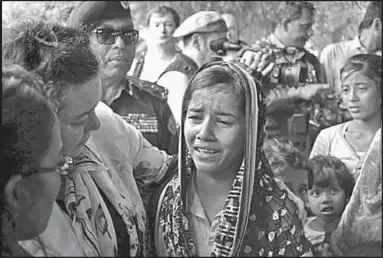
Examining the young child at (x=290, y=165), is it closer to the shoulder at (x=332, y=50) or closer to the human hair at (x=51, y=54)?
the shoulder at (x=332, y=50)

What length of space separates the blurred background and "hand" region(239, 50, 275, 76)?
522mm

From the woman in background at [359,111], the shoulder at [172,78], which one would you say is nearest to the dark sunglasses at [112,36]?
the shoulder at [172,78]

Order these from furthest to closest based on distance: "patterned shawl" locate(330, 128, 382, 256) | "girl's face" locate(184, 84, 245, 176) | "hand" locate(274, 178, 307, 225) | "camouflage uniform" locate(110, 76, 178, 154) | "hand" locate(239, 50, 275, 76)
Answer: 1. "patterned shawl" locate(330, 128, 382, 256)
2. "hand" locate(239, 50, 275, 76)
3. "camouflage uniform" locate(110, 76, 178, 154)
4. "hand" locate(274, 178, 307, 225)
5. "girl's face" locate(184, 84, 245, 176)

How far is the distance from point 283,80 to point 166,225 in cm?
66

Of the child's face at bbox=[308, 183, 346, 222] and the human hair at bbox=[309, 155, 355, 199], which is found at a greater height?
the human hair at bbox=[309, 155, 355, 199]

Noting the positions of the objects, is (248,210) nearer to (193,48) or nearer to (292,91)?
(292,91)

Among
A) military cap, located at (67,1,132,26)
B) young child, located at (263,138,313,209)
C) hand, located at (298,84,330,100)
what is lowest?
young child, located at (263,138,313,209)

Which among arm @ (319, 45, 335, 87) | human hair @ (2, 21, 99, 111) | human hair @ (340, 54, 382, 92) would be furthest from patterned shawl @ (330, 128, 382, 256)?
human hair @ (2, 21, 99, 111)

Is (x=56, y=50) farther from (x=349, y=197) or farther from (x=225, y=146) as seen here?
(x=349, y=197)

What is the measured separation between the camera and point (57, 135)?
1.24m

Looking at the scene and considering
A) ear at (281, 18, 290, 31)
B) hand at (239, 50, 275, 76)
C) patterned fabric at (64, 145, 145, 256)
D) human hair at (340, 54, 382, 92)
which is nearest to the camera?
patterned fabric at (64, 145, 145, 256)

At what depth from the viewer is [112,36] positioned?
1674mm

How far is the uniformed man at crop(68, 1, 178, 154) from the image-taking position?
5.42 feet

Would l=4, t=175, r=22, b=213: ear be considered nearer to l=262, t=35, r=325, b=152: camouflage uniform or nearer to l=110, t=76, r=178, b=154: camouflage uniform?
l=110, t=76, r=178, b=154: camouflage uniform
